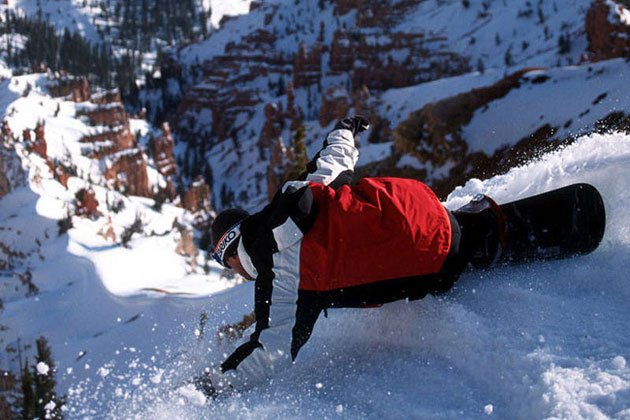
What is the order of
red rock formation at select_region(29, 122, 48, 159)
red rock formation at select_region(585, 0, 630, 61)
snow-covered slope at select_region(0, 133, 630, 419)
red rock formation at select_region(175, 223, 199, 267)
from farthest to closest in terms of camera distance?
red rock formation at select_region(29, 122, 48, 159), red rock formation at select_region(585, 0, 630, 61), red rock formation at select_region(175, 223, 199, 267), snow-covered slope at select_region(0, 133, 630, 419)

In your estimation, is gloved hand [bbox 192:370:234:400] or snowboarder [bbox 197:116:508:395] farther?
gloved hand [bbox 192:370:234:400]

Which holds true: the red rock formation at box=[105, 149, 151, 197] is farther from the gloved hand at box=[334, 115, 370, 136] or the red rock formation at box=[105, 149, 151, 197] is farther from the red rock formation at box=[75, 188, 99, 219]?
the gloved hand at box=[334, 115, 370, 136]

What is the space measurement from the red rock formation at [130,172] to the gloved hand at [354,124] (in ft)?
175

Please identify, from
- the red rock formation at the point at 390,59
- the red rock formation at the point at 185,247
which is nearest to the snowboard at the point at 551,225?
the red rock formation at the point at 185,247

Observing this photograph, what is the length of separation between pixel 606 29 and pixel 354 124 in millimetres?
48304

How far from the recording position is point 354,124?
3.73m

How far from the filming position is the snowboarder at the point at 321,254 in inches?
97.8

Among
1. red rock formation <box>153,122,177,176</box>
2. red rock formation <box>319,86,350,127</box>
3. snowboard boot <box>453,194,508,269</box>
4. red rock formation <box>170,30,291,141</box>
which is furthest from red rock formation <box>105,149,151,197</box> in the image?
snowboard boot <box>453,194,508,269</box>

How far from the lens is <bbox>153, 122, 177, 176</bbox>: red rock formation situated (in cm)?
6069

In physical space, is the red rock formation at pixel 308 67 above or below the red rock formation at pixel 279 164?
above

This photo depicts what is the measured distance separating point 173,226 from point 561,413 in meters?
42.3

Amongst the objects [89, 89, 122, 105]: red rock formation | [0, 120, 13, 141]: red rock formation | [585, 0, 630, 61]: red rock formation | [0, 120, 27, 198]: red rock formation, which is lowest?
[0, 120, 27, 198]: red rock formation

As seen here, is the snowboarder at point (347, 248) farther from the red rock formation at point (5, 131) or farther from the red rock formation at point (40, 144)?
the red rock formation at point (40, 144)

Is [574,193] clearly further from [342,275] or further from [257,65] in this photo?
[257,65]
